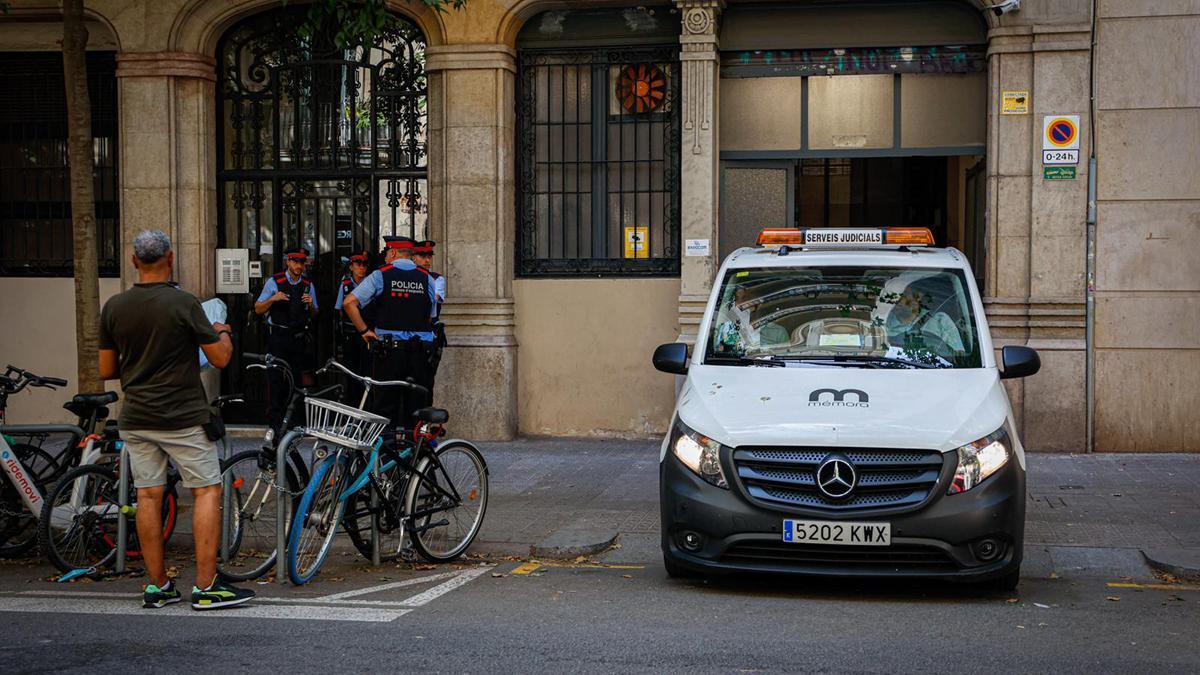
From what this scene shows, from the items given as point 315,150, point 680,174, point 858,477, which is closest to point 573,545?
point 858,477

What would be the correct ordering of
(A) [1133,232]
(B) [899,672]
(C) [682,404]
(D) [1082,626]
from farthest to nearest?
1. (A) [1133,232]
2. (C) [682,404]
3. (D) [1082,626]
4. (B) [899,672]

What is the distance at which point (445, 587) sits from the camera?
25.3 ft

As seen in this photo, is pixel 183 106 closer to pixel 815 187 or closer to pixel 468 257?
pixel 468 257

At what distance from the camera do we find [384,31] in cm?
1466

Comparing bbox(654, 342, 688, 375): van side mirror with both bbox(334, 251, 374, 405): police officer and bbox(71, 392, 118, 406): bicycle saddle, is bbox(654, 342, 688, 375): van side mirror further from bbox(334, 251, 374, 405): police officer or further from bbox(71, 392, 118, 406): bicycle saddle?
bbox(334, 251, 374, 405): police officer

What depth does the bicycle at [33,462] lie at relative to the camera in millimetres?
8516

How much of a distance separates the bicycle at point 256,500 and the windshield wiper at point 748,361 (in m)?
2.26

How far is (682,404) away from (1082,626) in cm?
226

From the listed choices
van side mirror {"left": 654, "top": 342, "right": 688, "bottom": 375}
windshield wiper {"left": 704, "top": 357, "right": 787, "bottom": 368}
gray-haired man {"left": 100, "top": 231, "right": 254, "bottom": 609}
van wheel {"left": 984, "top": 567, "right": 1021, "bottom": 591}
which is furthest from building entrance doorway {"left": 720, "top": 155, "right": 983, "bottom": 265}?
gray-haired man {"left": 100, "top": 231, "right": 254, "bottom": 609}

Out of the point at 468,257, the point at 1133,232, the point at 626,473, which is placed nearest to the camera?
the point at 626,473

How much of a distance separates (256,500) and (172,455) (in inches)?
36.7

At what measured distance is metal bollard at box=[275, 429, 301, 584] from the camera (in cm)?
769

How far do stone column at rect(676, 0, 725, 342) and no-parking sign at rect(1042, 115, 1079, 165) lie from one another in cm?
303

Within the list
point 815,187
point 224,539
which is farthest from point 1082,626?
point 815,187
